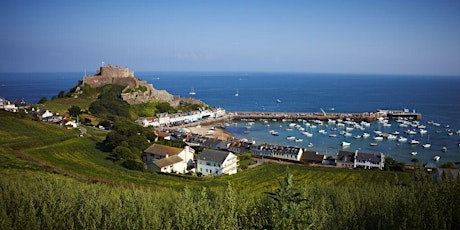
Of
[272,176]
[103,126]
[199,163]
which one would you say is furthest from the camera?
[103,126]

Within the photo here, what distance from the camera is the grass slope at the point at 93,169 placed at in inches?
901

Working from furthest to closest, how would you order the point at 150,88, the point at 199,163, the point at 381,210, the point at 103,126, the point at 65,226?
the point at 150,88 < the point at 103,126 < the point at 199,163 < the point at 381,210 < the point at 65,226

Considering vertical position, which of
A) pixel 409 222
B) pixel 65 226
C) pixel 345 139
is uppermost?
pixel 409 222

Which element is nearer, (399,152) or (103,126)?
(399,152)

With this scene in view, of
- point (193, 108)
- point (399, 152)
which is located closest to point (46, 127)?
point (193, 108)

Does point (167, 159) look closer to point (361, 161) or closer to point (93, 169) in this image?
point (93, 169)

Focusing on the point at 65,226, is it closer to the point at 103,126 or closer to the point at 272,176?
the point at 272,176

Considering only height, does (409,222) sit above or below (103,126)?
above

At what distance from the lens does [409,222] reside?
929 centimetres

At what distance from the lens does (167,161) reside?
29297 mm

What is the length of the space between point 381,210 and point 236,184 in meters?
15.2

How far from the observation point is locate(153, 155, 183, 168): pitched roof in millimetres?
28766

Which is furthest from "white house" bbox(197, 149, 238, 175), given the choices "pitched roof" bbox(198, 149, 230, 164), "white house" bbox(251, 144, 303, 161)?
"white house" bbox(251, 144, 303, 161)

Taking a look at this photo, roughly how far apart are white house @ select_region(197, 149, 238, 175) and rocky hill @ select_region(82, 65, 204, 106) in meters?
38.9
